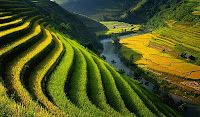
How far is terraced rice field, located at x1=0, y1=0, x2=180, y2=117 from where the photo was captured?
13.6 meters

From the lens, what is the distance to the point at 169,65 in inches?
2115

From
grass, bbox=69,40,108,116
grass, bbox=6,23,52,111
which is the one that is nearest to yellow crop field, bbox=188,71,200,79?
grass, bbox=69,40,108,116

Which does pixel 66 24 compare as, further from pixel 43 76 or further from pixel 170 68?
pixel 43 76

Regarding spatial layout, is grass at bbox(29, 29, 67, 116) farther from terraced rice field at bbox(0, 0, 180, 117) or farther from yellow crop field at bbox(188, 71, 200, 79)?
yellow crop field at bbox(188, 71, 200, 79)

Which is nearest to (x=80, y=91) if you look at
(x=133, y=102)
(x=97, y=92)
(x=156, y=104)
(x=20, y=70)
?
(x=97, y=92)

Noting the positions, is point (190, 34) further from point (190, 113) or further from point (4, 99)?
point (4, 99)

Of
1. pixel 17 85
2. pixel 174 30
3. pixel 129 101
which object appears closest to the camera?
pixel 17 85

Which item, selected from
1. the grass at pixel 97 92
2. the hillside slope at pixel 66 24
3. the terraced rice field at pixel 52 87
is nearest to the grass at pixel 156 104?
the terraced rice field at pixel 52 87

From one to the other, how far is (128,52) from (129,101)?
54.9m

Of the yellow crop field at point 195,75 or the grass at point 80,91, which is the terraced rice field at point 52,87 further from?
the yellow crop field at point 195,75

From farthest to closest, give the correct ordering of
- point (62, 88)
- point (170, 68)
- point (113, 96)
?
1. point (170, 68)
2. point (113, 96)
3. point (62, 88)

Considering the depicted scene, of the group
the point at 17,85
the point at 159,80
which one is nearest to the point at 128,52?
the point at 159,80

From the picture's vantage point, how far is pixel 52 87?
1794cm

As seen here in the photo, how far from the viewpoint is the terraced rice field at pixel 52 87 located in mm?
13562
